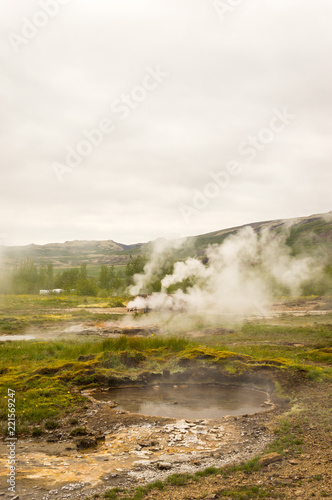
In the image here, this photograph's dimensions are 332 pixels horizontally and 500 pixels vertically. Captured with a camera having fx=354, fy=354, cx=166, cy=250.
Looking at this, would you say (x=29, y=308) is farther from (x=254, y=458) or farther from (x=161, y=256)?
(x=254, y=458)

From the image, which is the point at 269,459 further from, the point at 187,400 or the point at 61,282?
the point at 61,282

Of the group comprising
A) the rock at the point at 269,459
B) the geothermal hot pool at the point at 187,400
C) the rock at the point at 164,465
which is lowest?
the geothermal hot pool at the point at 187,400

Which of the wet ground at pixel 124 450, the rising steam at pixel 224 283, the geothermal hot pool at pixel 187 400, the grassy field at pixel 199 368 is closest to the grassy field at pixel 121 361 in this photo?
the grassy field at pixel 199 368

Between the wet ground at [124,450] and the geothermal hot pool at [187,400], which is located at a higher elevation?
the wet ground at [124,450]

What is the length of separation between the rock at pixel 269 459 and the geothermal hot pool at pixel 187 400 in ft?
16.8

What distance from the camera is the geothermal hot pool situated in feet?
55.1

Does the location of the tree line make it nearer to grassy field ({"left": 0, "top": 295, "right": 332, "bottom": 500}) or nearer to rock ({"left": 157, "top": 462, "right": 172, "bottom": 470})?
grassy field ({"left": 0, "top": 295, "right": 332, "bottom": 500})

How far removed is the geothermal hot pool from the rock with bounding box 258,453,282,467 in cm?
513

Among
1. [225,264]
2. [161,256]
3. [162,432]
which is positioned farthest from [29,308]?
[162,432]

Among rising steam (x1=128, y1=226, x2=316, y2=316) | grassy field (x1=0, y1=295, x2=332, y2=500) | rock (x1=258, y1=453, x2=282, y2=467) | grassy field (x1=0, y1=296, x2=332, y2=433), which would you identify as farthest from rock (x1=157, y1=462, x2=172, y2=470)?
rising steam (x1=128, y1=226, x2=316, y2=316)

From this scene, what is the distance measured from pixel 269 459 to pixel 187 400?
793cm

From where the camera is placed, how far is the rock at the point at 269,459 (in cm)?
1079

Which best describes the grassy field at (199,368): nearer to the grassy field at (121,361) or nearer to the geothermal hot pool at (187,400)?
the grassy field at (121,361)

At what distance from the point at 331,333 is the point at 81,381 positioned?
81.3ft
